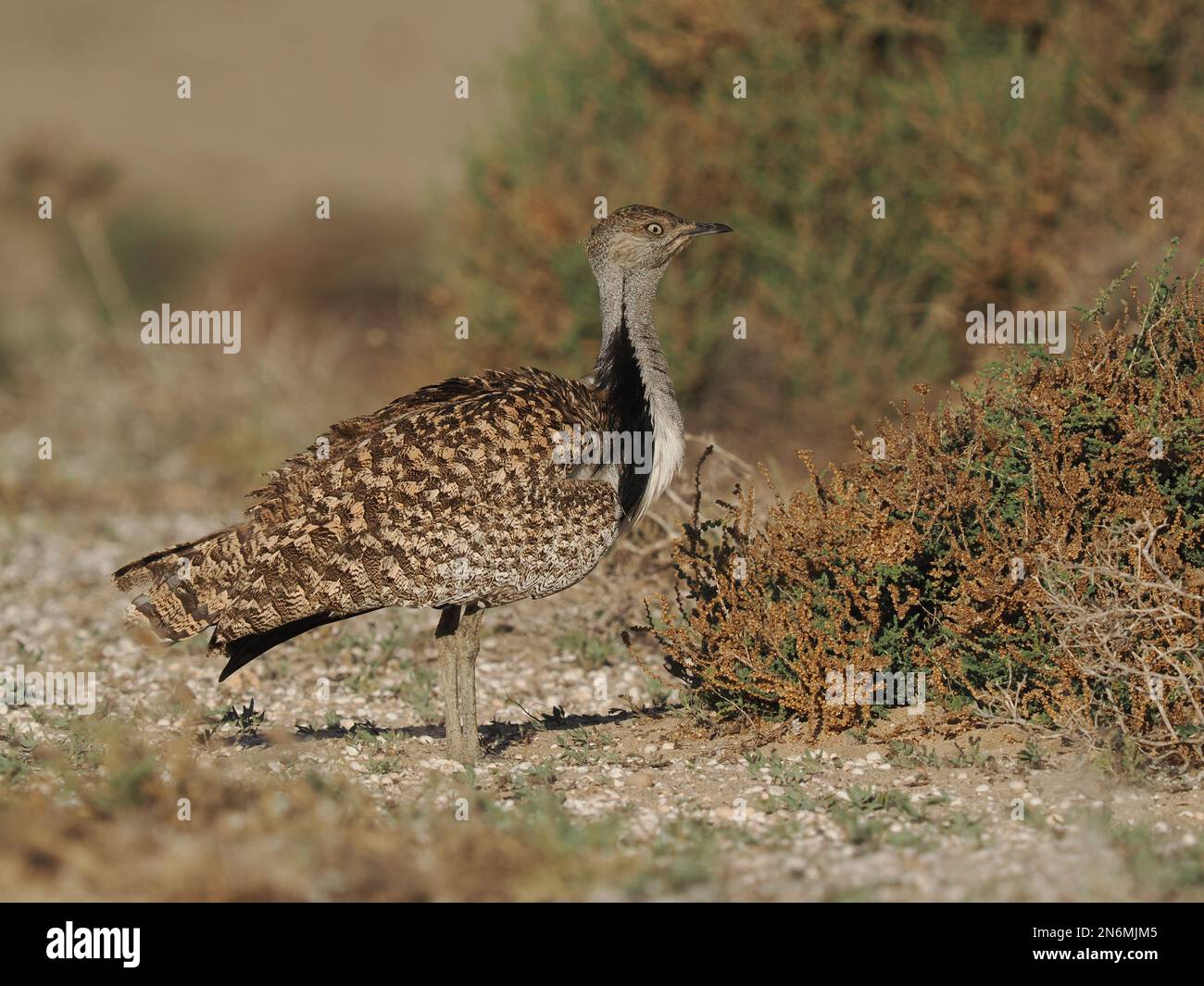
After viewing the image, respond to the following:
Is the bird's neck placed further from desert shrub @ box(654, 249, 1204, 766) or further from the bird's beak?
desert shrub @ box(654, 249, 1204, 766)

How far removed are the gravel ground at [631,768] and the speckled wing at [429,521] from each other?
624 mm

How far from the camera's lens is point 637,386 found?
20.1 feet

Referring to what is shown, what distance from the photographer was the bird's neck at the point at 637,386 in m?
5.97

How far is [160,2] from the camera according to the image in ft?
157

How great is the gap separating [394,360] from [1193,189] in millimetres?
6634

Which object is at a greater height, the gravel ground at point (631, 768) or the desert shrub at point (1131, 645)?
the desert shrub at point (1131, 645)

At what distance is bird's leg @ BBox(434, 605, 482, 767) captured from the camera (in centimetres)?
588

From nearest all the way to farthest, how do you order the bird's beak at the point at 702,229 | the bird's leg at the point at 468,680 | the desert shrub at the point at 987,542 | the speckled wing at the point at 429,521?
1. the desert shrub at the point at 987,542
2. the speckled wing at the point at 429,521
3. the bird's leg at the point at 468,680
4. the bird's beak at the point at 702,229

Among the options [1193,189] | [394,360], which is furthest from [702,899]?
[394,360]

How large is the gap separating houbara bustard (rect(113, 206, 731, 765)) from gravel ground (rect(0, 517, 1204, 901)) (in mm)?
414

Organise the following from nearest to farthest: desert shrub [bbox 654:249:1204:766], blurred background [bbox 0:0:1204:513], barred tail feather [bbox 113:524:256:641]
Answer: desert shrub [bbox 654:249:1204:766]
barred tail feather [bbox 113:524:256:641]
blurred background [bbox 0:0:1204:513]

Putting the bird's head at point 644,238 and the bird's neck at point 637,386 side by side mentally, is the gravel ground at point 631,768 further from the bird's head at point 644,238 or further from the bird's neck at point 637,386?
the bird's head at point 644,238

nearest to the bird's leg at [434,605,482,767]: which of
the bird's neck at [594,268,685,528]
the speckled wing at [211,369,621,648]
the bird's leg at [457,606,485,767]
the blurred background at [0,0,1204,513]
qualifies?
the bird's leg at [457,606,485,767]

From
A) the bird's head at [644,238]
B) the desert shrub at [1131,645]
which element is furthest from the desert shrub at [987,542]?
the bird's head at [644,238]
